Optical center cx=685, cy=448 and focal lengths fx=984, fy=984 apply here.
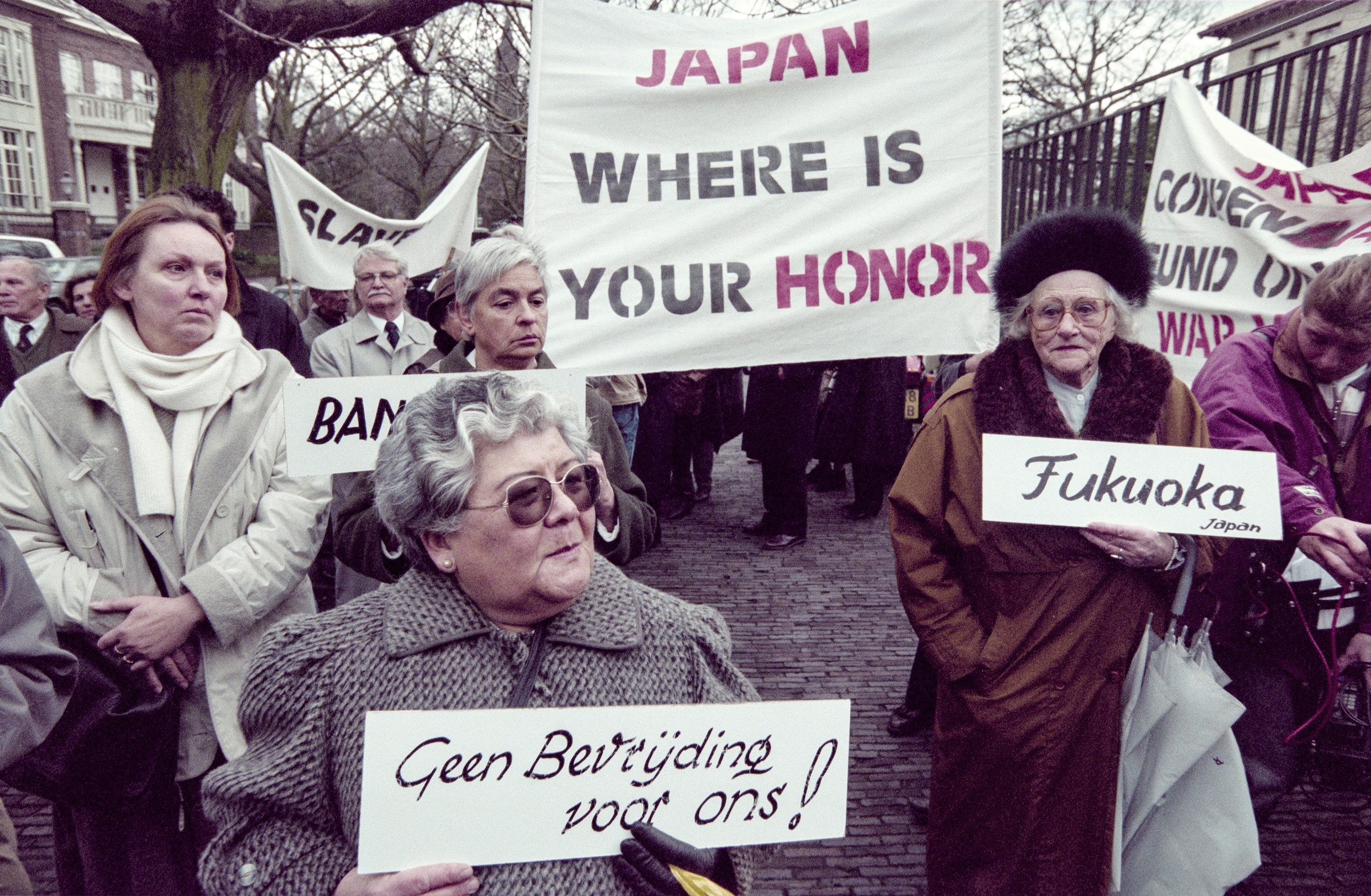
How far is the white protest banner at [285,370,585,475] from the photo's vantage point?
2424 mm

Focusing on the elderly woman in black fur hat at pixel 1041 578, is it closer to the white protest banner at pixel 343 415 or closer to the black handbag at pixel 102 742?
the white protest banner at pixel 343 415

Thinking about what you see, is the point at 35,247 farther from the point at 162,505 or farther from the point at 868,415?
the point at 162,505

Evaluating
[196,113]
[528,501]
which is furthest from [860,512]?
[528,501]

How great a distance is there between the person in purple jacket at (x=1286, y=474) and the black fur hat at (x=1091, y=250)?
44cm

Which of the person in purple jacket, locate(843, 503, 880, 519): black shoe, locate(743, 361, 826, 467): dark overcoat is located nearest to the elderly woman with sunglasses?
the person in purple jacket

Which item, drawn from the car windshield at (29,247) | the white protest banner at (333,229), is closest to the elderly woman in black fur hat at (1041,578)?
the white protest banner at (333,229)

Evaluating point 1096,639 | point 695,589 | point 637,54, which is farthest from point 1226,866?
point 695,589

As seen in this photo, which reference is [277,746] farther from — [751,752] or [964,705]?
[964,705]

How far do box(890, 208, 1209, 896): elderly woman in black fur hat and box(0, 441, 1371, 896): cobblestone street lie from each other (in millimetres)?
720

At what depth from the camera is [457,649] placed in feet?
5.33

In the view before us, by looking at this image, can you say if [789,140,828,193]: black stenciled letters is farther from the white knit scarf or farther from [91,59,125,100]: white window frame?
[91,59,125,100]: white window frame

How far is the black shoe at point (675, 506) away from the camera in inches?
312

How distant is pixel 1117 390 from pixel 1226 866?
118 centimetres

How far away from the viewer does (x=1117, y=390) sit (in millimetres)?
2467
